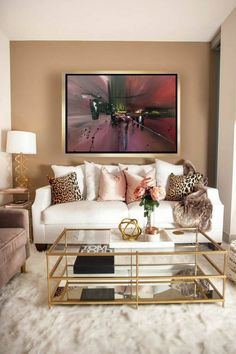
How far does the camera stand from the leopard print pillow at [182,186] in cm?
327

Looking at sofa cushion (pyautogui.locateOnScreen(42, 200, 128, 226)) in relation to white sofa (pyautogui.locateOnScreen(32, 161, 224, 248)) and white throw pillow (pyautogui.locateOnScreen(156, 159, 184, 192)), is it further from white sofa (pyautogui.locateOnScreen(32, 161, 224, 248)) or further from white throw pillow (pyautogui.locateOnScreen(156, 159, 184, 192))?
white throw pillow (pyautogui.locateOnScreen(156, 159, 184, 192))

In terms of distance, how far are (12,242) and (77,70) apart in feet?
8.89

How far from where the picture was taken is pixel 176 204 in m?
3.02

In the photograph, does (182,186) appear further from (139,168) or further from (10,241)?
(10,241)

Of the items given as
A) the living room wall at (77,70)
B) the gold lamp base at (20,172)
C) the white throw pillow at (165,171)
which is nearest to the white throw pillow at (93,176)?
the living room wall at (77,70)

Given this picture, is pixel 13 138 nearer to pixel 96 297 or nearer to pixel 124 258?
pixel 124 258

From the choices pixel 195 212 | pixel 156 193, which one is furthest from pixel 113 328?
pixel 195 212

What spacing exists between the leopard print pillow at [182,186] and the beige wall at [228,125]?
1.25 ft

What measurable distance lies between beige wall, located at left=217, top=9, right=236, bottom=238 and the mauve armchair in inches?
93.8

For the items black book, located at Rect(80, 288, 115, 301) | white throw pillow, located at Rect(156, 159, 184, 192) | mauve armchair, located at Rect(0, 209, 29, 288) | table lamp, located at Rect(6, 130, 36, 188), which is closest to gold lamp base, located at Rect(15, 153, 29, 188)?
table lamp, located at Rect(6, 130, 36, 188)

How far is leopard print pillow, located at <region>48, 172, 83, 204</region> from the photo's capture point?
3.22 metres

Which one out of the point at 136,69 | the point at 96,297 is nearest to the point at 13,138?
the point at 136,69

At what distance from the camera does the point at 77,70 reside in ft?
12.5

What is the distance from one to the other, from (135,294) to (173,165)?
213cm
